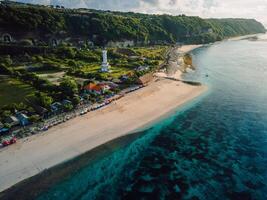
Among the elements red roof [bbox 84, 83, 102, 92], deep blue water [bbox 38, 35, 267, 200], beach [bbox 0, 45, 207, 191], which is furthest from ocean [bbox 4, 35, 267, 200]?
red roof [bbox 84, 83, 102, 92]

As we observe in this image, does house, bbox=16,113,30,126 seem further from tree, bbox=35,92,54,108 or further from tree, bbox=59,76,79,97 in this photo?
tree, bbox=59,76,79,97

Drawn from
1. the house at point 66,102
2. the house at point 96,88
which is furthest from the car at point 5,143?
the house at point 96,88

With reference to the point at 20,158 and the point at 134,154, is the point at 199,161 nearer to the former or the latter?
the point at 134,154

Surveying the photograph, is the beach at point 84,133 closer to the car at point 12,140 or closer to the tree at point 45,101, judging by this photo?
the car at point 12,140

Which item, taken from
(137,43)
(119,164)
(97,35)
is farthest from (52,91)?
(137,43)

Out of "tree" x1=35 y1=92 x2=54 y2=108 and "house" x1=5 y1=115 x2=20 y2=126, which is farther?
"tree" x1=35 y1=92 x2=54 y2=108

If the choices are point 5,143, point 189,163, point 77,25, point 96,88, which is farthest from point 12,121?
point 77,25
